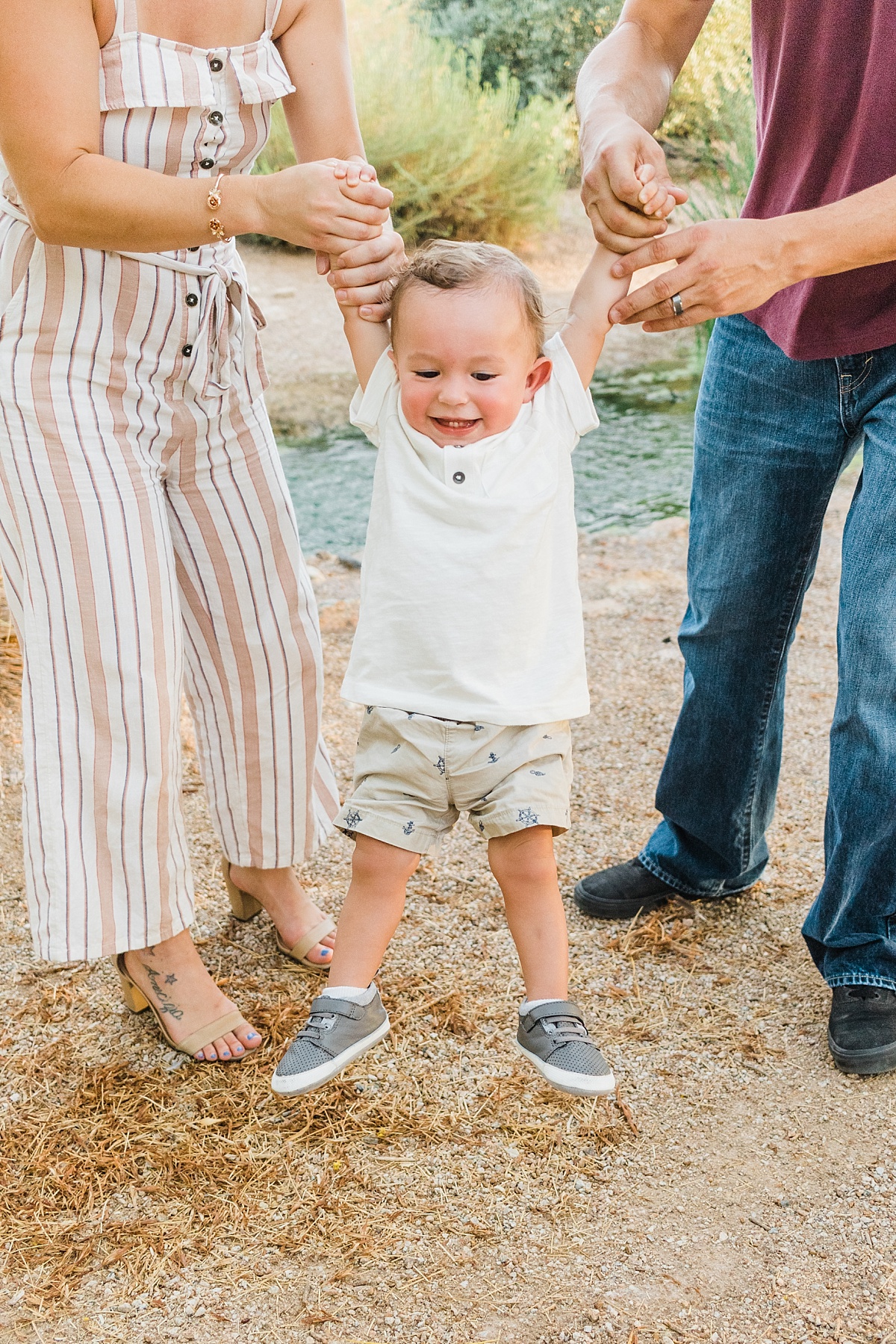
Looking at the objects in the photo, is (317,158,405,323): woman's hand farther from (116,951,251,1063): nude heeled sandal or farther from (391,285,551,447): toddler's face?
(116,951,251,1063): nude heeled sandal

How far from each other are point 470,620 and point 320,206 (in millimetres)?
581

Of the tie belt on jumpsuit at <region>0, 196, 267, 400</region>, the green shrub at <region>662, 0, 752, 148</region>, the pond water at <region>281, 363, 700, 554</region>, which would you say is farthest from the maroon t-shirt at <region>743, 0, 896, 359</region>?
the green shrub at <region>662, 0, 752, 148</region>

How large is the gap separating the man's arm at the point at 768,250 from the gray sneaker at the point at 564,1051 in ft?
3.18

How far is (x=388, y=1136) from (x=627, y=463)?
15.7ft

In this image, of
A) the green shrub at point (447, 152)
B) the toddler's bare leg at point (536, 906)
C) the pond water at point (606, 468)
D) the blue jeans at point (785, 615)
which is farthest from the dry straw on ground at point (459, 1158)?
the green shrub at point (447, 152)

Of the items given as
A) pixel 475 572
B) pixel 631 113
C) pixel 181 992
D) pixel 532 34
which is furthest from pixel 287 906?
pixel 532 34

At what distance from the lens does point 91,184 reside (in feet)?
5.40

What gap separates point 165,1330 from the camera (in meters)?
1.74

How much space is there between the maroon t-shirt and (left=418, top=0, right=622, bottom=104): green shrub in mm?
11782

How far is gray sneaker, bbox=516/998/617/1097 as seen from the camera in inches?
67.4

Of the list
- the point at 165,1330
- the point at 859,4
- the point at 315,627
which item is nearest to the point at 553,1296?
the point at 165,1330

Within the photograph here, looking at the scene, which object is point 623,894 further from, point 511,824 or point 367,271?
point 367,271

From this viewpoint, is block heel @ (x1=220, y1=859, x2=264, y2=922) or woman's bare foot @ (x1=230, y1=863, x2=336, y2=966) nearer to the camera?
woman's bare foot @ (x1=230, y1=863, x2=336, y2=966)

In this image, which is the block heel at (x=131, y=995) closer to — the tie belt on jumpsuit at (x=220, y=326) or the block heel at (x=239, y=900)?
the block heel at (x=239, y=900)
